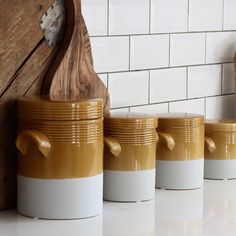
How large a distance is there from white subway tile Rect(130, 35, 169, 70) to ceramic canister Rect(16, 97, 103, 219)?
1.40ft

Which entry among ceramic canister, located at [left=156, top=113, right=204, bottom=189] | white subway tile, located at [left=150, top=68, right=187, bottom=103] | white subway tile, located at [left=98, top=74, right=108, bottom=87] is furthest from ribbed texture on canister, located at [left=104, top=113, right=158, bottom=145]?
white subway tile, located at [left=150, top=68, right=187, bottom=103]

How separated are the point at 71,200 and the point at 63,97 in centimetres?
20

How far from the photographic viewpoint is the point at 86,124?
1.21 meters

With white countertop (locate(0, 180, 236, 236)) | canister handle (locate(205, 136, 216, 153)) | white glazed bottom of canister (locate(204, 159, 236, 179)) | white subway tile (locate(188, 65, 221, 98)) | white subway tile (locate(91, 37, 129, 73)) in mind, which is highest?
white subway tile (locate(91, 37, 129, 73))

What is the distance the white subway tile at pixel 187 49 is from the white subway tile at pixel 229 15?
0.12 m

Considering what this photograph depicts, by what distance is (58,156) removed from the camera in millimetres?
1191

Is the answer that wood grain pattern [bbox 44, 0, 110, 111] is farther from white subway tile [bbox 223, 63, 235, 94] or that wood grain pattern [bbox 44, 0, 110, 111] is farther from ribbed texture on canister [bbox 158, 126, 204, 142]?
white subway tile [bbox 223, 63, 235, 94]

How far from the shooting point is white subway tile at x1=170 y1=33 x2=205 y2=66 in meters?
1.74

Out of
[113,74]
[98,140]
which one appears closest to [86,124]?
[98,140]

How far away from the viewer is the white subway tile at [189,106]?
1.77m

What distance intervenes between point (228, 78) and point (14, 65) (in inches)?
Result: 32.6

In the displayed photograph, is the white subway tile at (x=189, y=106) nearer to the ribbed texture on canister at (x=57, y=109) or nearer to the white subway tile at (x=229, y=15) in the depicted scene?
the white subway tile at (x=229, y=15)

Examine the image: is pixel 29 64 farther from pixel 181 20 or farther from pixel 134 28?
pixel 181 20

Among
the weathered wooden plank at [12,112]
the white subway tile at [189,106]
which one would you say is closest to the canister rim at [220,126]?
the white subway tile at [189,106]
